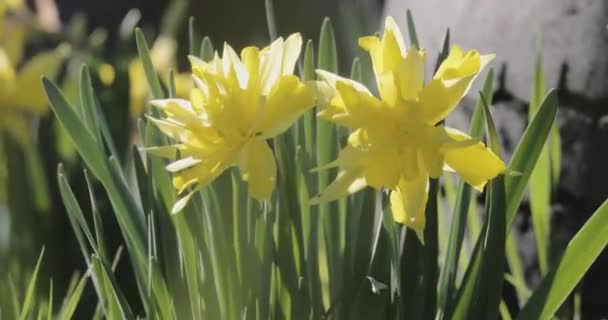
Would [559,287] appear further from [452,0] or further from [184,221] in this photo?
[452,0]

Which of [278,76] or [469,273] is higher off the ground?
[278,76]

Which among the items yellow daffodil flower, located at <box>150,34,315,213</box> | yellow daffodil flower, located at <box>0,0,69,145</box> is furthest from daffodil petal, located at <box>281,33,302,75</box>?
yellow daffodil flower, located at <box>0,0,69,145</box>

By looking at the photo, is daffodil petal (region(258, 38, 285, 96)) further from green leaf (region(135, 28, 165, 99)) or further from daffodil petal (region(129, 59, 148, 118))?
daffodil petal (region(129, 59, 148, 118))

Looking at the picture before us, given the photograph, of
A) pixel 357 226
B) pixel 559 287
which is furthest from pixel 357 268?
pixel 559 287

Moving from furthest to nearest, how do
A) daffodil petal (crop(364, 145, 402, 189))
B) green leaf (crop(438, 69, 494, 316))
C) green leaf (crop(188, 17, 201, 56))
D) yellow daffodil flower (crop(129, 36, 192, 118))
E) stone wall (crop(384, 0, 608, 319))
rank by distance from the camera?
yellow daffodil flower (crop(129, 36, 192, 118)) → stone wall (crop(384, 0, 608, 319)) → green leaf (crop(188, 17, 201, 56)) → green leaf (crop(438, 69, 494, 316)) → daffodil petal (crop(364, 145, 402, 189))

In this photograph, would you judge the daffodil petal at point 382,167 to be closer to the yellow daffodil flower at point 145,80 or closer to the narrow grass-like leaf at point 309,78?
the narrow grass-like leaf at point 309,78

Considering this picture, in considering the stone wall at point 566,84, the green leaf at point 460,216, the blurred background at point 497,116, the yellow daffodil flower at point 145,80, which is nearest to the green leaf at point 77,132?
the blurred background at point 497,116

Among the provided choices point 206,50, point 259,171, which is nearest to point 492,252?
point 259,171
